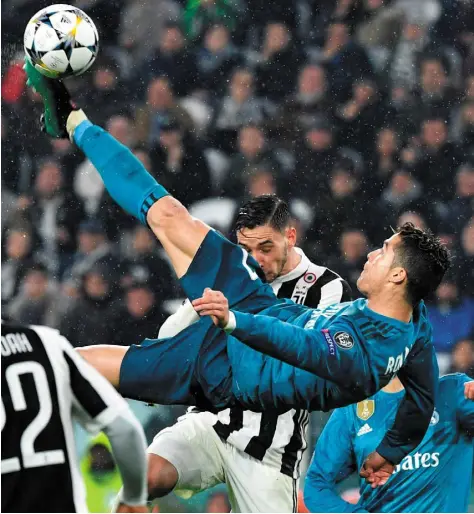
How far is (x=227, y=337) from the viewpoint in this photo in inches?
161

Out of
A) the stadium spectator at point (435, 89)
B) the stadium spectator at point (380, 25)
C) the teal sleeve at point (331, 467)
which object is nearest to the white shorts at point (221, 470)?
the teal sleeve at point (331, 467)

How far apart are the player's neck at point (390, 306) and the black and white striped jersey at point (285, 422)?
0.66m

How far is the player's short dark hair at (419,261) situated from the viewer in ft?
13.1

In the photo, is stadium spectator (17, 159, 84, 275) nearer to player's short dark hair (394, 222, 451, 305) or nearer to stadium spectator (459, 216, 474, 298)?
stadium spectator (459, 216, 474, 298)

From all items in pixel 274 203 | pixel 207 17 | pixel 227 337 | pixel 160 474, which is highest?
pixel 207 17

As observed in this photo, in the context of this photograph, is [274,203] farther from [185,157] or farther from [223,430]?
[185,157]

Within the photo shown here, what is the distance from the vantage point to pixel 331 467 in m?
4.36

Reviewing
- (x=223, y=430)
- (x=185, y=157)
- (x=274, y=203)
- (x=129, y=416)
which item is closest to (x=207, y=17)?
(x=185, y=157)

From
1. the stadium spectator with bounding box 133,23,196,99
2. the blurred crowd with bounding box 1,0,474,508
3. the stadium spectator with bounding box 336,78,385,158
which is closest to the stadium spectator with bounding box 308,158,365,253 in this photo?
the blurred crowd with bounding box 1,0,474,508

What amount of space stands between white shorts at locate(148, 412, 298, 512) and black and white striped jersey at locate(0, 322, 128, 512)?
1.88 m

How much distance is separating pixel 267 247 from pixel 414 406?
3.38 feet

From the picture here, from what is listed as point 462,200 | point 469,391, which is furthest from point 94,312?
point 469,391

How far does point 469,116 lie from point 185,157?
2321 millimetres

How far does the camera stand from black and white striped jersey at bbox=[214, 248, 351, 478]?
4.61 m
